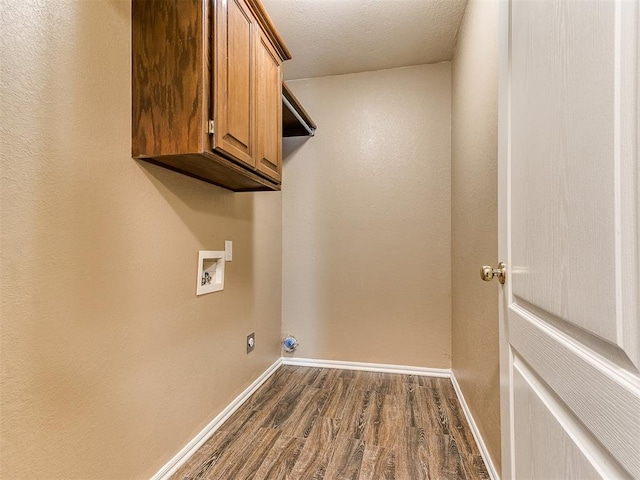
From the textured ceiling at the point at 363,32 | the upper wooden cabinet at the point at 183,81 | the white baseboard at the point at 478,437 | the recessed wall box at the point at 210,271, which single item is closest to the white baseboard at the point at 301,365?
the white baseboard at the point at 478,437

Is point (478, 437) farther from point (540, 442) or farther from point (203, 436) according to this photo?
point (203, 436)

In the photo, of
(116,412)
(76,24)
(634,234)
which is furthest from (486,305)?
(76,24)

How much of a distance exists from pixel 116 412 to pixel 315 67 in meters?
2.61

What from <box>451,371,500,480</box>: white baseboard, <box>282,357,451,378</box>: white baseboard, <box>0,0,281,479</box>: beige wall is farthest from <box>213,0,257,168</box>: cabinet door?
<box>282,357,451,378</box>: white baseboard

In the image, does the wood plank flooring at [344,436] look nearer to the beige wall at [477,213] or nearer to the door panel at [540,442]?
the beige wall at [477,213]

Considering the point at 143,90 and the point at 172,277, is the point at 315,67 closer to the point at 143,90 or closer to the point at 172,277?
the point at 143,90

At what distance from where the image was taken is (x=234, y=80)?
1.39m

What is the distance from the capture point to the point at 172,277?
57.8 inches

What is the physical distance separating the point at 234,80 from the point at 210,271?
102 cm

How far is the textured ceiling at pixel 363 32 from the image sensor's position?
6.44ft

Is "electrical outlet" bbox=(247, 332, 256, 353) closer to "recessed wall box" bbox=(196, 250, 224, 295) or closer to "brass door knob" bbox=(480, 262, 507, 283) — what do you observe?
"recessed wall box" bbox=(196, 250, 224, 295)

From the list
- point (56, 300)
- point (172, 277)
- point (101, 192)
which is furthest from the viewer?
point (172, 277)

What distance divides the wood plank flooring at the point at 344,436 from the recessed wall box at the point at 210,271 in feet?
2.65

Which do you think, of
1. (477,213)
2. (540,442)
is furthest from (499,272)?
(477,213)
